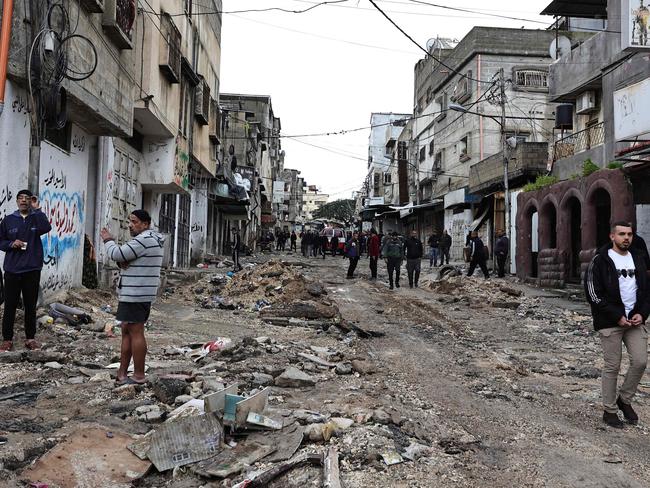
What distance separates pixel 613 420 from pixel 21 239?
6520 mm

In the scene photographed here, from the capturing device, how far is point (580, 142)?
2023 centimetres

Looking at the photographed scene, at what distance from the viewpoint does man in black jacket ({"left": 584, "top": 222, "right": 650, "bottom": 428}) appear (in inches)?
→ 206

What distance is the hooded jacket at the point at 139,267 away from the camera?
541 cm

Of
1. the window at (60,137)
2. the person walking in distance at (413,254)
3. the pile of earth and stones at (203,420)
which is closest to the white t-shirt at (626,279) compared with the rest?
the pile of earth and stones at (203,420)

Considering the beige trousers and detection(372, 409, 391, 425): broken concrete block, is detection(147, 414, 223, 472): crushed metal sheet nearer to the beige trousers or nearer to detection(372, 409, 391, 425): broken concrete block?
detection(372, 409, 391, 425): broken concrete block

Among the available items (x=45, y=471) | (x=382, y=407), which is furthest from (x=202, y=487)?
(x=382, y=407)

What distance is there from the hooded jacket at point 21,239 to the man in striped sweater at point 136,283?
205 centimetres

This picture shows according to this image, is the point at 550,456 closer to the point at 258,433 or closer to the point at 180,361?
the point at 258,433

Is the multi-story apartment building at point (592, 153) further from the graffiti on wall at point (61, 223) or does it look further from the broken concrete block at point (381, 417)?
the graffiti on wall at point (61, 223)

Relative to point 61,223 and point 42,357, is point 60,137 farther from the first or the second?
point 42,357

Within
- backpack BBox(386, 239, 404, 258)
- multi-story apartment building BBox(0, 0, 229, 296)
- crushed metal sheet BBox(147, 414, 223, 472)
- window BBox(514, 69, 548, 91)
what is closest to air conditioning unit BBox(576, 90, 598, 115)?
backpack BBox(386, 239, 404, 258)

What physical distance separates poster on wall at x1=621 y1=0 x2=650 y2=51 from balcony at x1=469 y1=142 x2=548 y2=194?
1425cm

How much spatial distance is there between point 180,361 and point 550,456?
4403 millimetres

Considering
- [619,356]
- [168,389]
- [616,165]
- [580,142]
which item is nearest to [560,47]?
[580,142]
